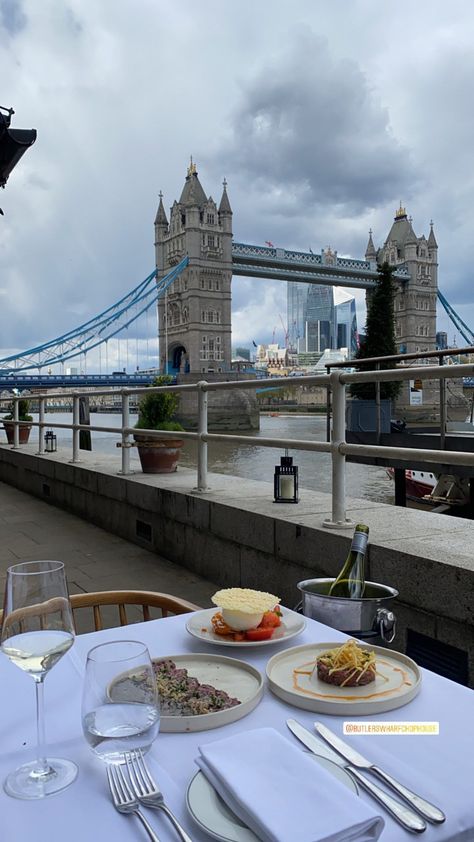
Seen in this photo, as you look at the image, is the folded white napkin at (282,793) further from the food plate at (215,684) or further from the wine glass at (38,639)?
the wine glass at (38,639)

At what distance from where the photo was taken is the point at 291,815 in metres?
0.67

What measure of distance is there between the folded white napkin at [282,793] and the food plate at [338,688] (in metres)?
0.14

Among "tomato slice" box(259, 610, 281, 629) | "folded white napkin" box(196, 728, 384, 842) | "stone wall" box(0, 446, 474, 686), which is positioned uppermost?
"tomato slice" box(259, 610, 281, 629)

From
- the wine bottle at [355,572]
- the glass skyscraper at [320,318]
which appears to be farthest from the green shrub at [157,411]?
the glass skyscraper at [320,318]

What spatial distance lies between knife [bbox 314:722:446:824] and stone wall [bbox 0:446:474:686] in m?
1.22

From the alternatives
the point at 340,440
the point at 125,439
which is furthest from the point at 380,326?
the point at 340,440

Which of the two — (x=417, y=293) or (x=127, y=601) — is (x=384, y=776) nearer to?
(x=127, y=601)

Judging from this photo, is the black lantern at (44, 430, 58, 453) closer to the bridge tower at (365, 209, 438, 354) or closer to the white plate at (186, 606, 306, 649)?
the white plate at (186, 606, 306, 649)

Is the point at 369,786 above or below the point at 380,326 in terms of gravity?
below

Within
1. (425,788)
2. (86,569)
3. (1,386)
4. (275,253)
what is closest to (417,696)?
(425,788)

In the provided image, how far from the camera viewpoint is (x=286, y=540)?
2.81 metres

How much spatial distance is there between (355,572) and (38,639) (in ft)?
2.76

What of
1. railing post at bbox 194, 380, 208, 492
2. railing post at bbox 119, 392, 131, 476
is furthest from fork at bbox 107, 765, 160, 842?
railing post at bbox 119, 392, 131, 476

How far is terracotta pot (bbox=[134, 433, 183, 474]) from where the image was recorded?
4820 millimetres
